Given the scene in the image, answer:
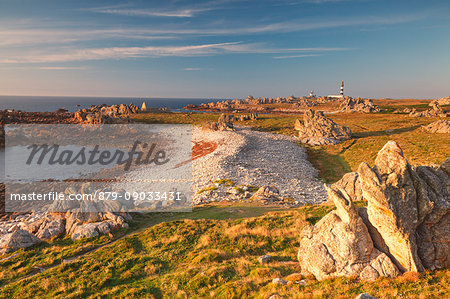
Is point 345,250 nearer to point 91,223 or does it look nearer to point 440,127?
point 91,223

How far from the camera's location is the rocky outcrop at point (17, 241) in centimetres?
2098

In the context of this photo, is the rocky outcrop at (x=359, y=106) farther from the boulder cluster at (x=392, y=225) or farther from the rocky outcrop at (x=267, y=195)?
the boulder cluster at (x=392, y=225)

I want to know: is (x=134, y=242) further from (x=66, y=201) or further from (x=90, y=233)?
(x=66, y=201)

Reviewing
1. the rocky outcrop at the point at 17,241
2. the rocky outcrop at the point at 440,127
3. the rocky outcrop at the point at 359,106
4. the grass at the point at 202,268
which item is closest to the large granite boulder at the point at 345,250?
the grass at the point at 202,268

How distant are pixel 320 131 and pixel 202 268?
6746 centimetres

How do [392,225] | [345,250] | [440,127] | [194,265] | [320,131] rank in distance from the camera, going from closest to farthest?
[392,225]
[345,250]
[194,265]
[440,127]
[320,131]

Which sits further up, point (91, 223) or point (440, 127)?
point (440, 127)

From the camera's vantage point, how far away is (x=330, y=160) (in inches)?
2119

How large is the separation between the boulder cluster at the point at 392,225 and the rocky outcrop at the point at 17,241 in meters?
25.2

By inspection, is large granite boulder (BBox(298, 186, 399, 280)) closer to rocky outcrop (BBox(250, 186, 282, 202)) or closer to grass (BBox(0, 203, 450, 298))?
grass (BBox(0, 203, 450, 298))

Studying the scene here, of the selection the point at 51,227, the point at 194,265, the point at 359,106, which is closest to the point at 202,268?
the point at 194,265

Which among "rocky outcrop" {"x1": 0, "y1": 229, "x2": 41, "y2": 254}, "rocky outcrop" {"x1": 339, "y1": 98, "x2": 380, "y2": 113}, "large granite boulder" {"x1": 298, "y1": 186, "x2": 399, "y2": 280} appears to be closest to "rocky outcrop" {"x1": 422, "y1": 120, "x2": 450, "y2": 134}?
"rocky outcrop" {"x1": 339, "y1": 98, "x2": 380, "y2": 113}

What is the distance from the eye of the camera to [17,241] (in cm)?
2142

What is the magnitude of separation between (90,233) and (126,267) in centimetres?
777
